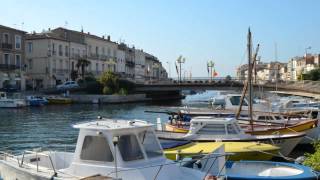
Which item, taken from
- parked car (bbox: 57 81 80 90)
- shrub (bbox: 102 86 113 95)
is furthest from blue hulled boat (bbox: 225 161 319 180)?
parked car (bbox: 57 81 80 90)

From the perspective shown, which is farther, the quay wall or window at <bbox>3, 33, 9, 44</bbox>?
the quay wall

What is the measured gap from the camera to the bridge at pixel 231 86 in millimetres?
71762

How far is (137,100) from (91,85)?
8446 millimetres

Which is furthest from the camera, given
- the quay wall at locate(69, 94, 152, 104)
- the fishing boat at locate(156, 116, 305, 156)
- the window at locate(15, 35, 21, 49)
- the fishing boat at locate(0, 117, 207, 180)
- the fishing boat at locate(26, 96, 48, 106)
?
the window at locate(15, 35, 21, 49)

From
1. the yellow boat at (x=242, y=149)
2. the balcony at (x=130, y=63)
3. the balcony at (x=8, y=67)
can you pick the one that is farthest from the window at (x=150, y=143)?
the balcony at (x=130, y=63)

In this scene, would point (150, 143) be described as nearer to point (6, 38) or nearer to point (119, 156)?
point (119, 156)

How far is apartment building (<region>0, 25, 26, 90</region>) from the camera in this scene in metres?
77.2

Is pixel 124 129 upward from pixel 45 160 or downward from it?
upward

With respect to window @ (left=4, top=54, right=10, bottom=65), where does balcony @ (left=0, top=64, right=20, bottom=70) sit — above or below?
below

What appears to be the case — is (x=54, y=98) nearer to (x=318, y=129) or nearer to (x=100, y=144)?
(x=318, y=129)

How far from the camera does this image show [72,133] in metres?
35.0

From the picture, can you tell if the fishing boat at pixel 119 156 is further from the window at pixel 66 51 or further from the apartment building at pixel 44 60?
the window at pixel 66 51

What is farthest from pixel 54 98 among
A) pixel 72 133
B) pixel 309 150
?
pixel 309 150

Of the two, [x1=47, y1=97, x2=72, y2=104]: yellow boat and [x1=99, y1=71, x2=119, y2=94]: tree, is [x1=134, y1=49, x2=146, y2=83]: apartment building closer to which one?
[x1=99, y1=71, x2=119, y2=94]: tree
